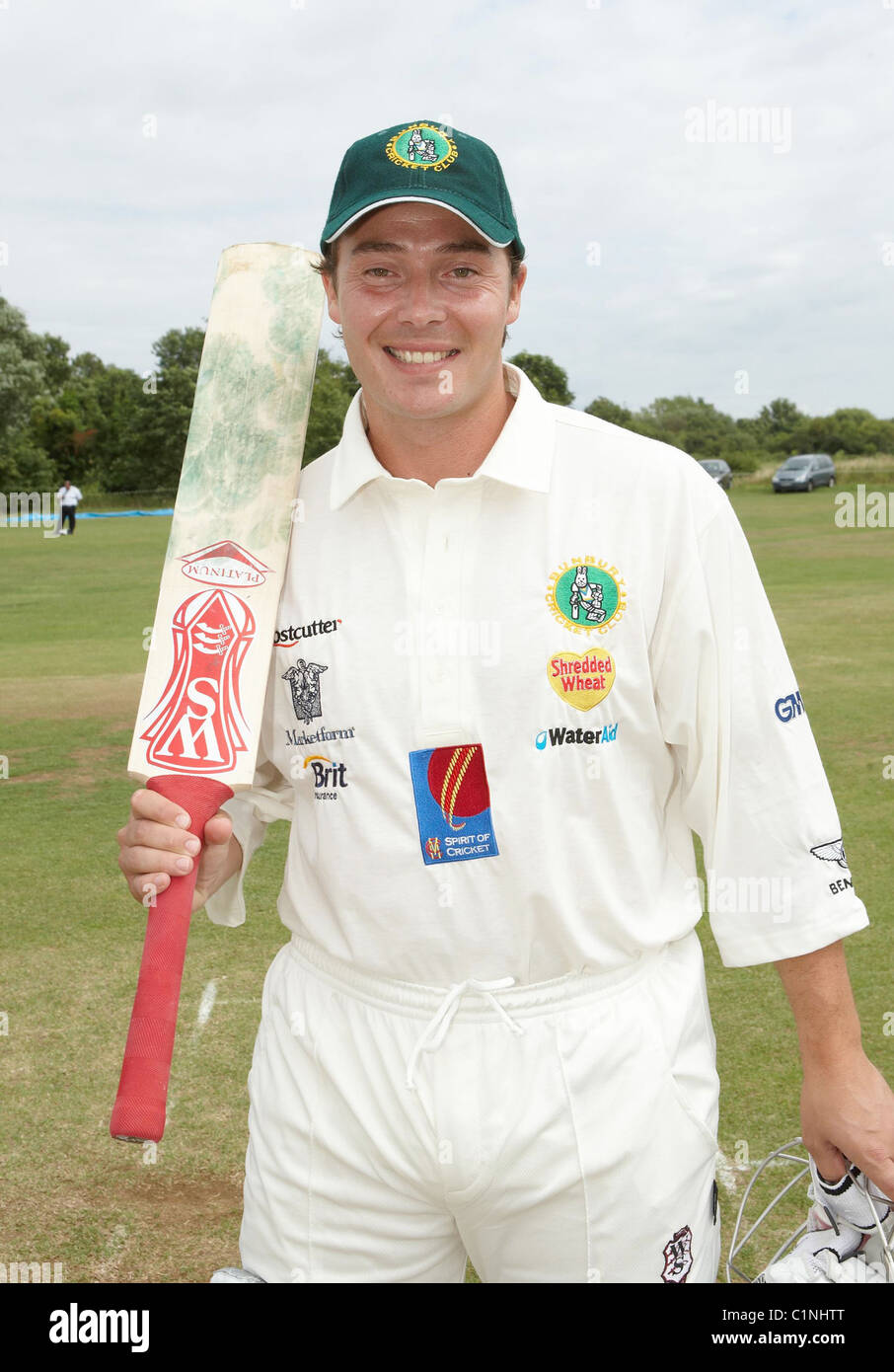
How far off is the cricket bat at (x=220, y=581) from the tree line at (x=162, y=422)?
111 feet

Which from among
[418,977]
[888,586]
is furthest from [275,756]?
[888,586]

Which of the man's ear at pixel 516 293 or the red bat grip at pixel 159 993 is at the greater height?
the man's ear at pixel 516 293

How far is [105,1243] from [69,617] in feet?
36.6

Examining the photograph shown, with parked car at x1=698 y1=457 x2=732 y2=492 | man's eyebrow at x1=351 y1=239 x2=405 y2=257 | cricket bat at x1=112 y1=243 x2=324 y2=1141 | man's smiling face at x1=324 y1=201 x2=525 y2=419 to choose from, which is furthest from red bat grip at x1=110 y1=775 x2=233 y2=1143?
parked car at x1=698 y1=457 x2=732 y2=492

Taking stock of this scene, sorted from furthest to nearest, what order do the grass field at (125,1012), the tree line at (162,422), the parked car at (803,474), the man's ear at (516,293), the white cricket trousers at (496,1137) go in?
the tree line at (162,422)
the parked car at (803,474)
the grass field at (125,1012)
the man's ear at (516,293)
the white cricket trousers at (496,1137)

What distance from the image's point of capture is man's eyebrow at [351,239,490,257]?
6.22 ft

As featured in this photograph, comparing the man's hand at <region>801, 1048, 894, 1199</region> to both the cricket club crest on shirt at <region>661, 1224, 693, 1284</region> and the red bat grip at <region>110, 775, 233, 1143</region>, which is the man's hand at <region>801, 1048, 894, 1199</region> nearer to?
the cricket club crest on shirt at <region>661, 1224, 693, 1284</region>

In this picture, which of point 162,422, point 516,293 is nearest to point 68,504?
point 162,422

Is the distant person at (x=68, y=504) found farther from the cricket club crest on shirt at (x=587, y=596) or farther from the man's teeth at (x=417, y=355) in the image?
the cricket club crest on shirt at (x=587, y=596)

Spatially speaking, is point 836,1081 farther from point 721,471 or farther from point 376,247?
point 721,471

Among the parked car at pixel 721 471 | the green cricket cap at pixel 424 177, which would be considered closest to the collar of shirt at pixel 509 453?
the green cricket cap at pixel 424 177

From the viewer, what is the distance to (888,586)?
46.0ft

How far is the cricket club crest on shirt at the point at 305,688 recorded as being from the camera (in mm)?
1926

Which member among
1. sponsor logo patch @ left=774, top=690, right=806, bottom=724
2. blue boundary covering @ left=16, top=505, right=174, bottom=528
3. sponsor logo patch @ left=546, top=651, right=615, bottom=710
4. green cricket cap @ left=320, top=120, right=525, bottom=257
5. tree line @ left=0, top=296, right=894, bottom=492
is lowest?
sponsor logo patch @ left=774, top=690, right=806, bottom=724
